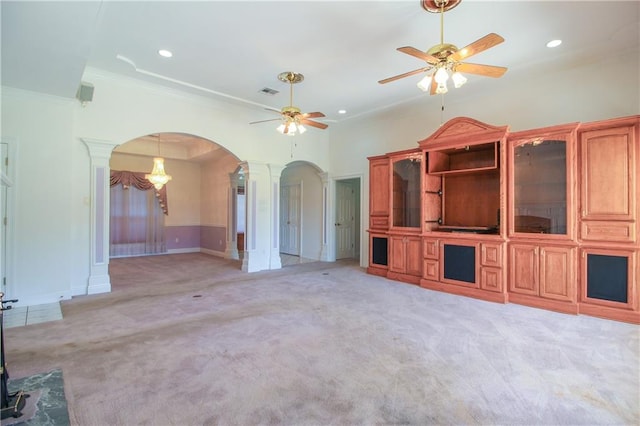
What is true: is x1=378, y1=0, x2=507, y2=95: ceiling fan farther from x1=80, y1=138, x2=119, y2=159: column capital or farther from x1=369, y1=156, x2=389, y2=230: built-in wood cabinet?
x1=80, y1=138, x2=119, y2=159: column capital

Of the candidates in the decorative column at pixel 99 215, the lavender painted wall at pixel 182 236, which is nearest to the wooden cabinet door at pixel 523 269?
the decorative column at pixel 99 215

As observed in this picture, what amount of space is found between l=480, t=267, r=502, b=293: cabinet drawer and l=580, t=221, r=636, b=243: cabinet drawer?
3.61 ft

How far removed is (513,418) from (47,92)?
237 inches

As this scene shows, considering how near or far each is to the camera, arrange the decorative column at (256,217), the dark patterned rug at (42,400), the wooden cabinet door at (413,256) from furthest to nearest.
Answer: the decorative column at (256,217) → the wooden cabinet door at (413,256) → the dark patterned rug at (42,400)

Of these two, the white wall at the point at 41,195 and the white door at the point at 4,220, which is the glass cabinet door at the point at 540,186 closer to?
the white wall at the point at 41,195

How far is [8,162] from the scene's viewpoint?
13.4 ft

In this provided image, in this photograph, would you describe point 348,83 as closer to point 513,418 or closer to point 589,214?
point 589,214

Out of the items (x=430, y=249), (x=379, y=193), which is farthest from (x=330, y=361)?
(x=379, y=193)

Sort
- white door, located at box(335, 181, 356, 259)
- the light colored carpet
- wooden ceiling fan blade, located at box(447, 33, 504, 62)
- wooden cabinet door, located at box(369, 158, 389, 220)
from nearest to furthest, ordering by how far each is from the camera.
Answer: the light colored carpet
wooden ceiling fan blade, located at box(447, 33, 504, 62)
wooden cabinet door, located at box(369, 158, 389, 220)
white door, located at box(335, 181, 356, 259)

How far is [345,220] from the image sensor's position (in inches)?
336

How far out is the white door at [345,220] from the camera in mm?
8312

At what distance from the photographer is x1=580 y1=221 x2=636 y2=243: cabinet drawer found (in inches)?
145

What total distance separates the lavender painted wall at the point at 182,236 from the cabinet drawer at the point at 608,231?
387 inches

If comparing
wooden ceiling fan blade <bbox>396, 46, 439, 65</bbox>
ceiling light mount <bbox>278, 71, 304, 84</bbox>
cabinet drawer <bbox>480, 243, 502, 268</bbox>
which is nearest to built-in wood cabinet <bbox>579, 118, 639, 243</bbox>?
cabinet drawer <bbox>480, 243, 502, 268</bbox>
